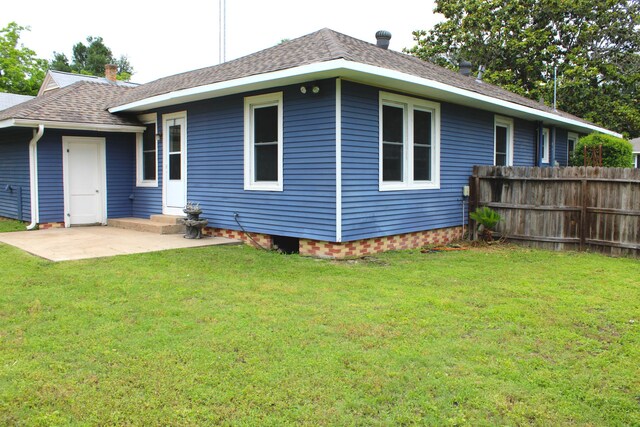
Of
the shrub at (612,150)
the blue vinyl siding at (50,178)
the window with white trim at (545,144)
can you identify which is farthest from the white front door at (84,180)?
the shrub at (612,150)

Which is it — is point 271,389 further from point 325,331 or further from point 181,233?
point 181,233

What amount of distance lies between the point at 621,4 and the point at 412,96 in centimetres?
2090

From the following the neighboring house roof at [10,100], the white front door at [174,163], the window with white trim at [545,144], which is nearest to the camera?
the white front door at [174,163]

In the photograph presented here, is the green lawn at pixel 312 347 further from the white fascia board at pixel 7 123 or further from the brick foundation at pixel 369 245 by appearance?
the white fascia board at pixel 7 123

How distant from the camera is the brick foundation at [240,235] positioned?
848 cm

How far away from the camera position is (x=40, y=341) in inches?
147

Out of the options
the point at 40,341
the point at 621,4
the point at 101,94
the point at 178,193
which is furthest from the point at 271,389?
the point at 621,4

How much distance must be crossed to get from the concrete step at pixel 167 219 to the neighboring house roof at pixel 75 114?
215 centimetres

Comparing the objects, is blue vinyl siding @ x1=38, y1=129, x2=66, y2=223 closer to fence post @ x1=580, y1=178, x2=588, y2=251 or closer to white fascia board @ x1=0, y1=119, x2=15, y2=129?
white fascia board @ x1=0, y1=119, x2=15, y2=129

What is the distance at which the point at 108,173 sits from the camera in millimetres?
11117

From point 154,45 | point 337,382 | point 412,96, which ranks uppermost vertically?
point 154,45

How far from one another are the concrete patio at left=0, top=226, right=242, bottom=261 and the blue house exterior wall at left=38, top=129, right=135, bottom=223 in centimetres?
70

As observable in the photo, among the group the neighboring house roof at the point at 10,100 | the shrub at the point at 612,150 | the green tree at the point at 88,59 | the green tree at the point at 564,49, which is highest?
the green tree at the point at 88,59

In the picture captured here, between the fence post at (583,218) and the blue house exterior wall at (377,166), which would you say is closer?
the blue house exterior wall at (377,166)
